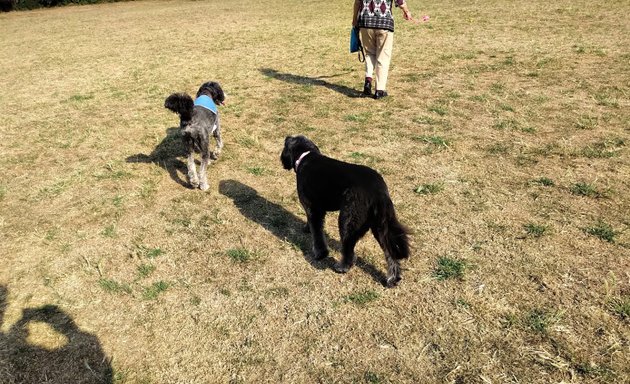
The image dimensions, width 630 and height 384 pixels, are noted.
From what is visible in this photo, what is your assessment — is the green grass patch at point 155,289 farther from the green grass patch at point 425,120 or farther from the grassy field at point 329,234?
the green grass patch at point 425,120

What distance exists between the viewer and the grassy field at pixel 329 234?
3.26 m

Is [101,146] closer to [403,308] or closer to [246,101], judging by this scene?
[246,101]

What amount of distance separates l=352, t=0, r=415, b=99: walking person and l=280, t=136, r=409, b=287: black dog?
5008mm

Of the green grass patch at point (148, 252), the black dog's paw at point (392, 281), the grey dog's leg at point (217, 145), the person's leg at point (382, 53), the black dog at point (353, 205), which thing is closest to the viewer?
the black dog at point (353, 205)

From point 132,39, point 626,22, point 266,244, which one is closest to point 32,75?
point 132,39

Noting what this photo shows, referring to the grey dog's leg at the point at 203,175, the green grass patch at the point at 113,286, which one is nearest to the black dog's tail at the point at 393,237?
the green grass patch at the point at 113,286

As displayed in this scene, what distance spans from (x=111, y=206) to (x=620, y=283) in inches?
239

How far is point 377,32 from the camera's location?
811 centimetres

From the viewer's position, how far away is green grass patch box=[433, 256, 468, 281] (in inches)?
154

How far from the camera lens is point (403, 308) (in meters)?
3.63

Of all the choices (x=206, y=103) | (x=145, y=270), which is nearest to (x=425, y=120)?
(x=206, y=103)

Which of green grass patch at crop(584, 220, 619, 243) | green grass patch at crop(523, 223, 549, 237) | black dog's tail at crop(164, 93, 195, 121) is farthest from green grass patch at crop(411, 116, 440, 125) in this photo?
black dog's tail at crop(164, 93, 195, 121)

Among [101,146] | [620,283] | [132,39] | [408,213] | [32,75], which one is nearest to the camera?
[620,283]

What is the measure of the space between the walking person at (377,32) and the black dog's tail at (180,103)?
443cm
